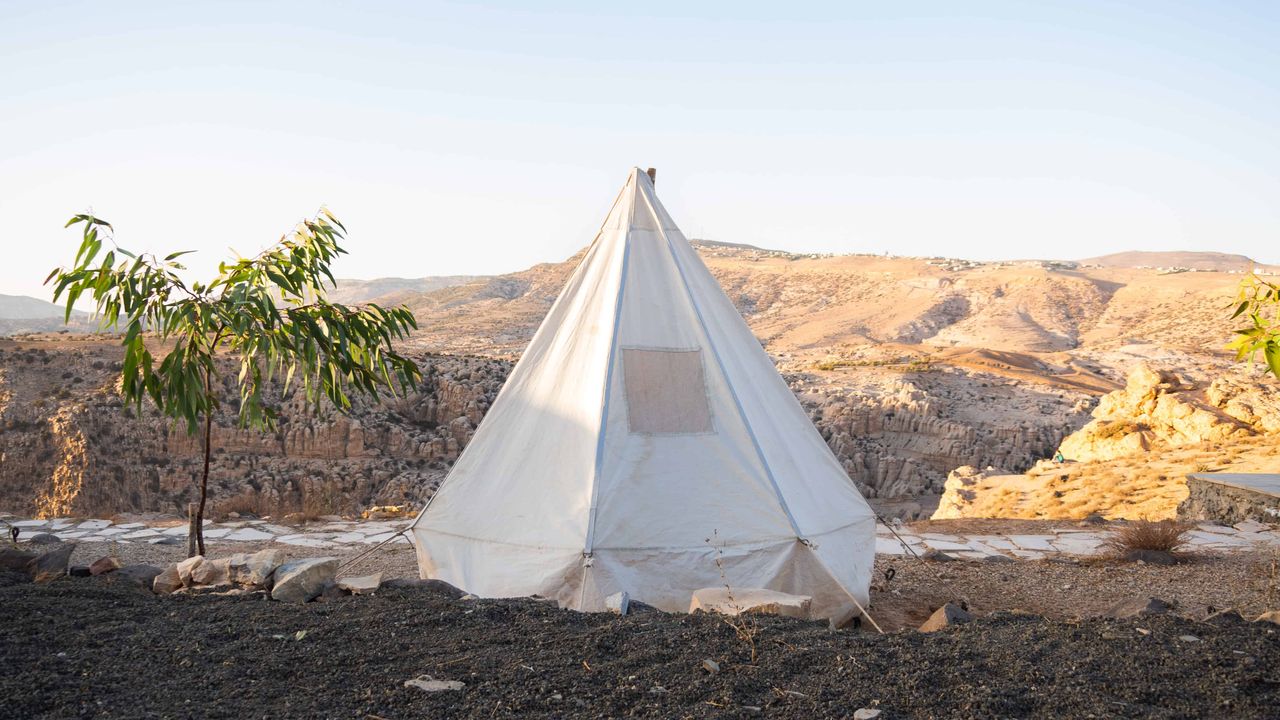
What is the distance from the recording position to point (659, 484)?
5.04 meters

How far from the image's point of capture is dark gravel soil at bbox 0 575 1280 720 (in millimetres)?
2646

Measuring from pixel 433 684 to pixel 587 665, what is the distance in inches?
20.2

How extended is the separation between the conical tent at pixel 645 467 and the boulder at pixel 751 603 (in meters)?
0.47

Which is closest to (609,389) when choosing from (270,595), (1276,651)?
(270,595)

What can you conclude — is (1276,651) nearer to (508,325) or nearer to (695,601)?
(695,601)

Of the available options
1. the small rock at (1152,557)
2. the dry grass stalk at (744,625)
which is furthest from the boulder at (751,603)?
the small rock at (1152,557)

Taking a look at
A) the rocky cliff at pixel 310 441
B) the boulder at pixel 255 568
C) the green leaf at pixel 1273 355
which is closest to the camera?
the green leaf at pixel 1273 355

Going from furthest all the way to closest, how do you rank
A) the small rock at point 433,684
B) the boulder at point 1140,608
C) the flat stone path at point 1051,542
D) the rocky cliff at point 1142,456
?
the rocky cliff at point 1142,456 < the flat stone path at point 1051,542 < the boulder at point 1140,608 < the small rock at point 433,684

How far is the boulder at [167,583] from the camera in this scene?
180 inches

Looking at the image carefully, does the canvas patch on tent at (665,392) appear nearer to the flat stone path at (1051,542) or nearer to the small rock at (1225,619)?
the small rock at (1225,619)

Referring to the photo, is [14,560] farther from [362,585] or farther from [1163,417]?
[1163,417]

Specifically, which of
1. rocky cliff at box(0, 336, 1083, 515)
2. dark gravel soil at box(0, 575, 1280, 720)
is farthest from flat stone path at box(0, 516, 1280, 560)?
dark gravel soil at box(0, 575, 1280, 720)

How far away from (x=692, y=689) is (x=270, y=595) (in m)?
2.37

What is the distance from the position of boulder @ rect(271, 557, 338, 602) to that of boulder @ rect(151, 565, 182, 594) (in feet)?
2.04
